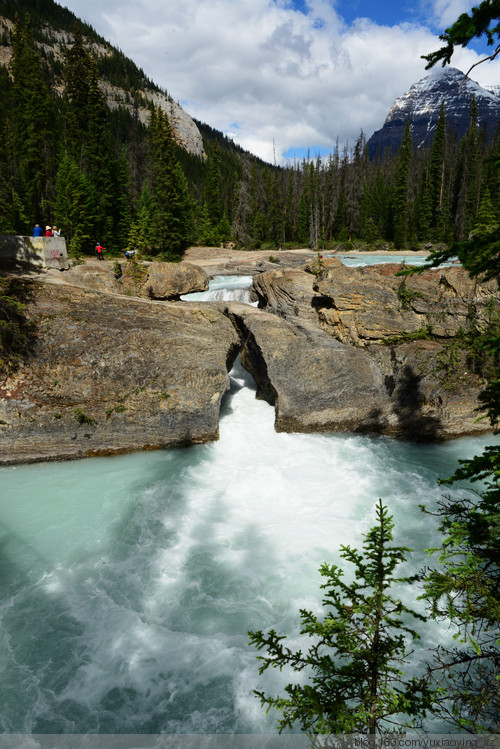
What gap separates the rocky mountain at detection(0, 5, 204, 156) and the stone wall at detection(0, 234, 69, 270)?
402ft

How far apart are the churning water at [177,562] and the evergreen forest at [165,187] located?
7.26 meters

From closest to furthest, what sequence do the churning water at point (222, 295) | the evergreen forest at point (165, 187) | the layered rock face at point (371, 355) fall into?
the layered rock face at point (371, 355) < the churning water at point (222, 295) < the evergreen forest at point (165, 187)

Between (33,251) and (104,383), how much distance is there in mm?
9045

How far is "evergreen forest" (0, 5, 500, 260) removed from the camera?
35969 millimetres

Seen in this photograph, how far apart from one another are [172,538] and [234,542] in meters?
1.43

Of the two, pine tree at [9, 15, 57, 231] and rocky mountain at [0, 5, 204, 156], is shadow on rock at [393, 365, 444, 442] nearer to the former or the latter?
pine tree at [9, 15, 57, 231]

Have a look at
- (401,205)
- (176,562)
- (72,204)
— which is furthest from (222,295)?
(401,205)

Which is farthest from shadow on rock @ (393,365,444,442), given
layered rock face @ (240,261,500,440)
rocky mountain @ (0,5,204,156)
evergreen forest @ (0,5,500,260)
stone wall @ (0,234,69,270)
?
rocky mountain @ (0,5,204,156)

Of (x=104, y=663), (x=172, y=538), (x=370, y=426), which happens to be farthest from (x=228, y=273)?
(x=104, y=663)

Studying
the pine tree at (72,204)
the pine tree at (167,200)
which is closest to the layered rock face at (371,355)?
the pine tree at (72,204)

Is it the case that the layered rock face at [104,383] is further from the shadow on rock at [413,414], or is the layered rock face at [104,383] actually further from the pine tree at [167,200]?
the pine tree at [167,200]

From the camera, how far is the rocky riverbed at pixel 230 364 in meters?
11.8

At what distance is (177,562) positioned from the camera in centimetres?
823

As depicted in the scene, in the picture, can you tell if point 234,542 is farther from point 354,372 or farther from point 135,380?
point 354,372
